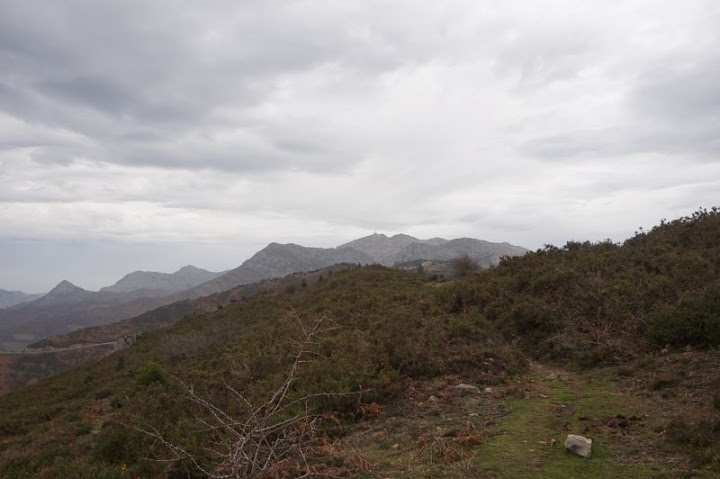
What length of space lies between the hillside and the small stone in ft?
0.29

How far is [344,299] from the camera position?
74.1 ft

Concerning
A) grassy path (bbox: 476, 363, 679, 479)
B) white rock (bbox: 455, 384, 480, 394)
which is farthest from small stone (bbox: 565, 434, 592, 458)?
white rock (bbox: 455, 384, 480, 394)

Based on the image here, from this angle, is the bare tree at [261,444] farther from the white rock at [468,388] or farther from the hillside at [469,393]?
the white rock at [468,388]

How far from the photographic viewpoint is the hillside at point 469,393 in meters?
5.20

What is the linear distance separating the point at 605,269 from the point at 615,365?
242 inches

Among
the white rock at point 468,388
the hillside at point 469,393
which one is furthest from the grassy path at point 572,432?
the white rock at point 468,388

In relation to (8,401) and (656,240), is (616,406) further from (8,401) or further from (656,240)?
(8,401)

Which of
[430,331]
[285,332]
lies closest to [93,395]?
[285,332]

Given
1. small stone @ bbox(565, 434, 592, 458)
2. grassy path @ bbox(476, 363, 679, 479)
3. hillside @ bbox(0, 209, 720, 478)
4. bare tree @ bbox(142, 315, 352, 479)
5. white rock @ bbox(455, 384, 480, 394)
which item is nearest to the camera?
bare tree @ bbox(142, 315, 352, 479)

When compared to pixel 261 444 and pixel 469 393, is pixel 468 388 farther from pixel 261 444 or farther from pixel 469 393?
pixel 261 444

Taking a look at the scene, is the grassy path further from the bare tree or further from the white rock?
the bare tree

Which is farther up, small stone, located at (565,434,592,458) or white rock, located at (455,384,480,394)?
small stone, located at (565,434,592,458)

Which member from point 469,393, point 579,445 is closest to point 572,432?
point 579,445

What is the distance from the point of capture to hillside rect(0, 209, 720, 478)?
520 cm
